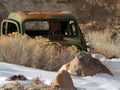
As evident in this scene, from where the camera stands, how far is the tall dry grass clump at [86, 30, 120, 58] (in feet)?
52.9

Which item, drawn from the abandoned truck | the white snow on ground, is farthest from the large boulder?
the abandoned truck

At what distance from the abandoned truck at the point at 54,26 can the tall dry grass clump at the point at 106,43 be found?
3227 millimetres

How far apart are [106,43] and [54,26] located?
5929 millimetres

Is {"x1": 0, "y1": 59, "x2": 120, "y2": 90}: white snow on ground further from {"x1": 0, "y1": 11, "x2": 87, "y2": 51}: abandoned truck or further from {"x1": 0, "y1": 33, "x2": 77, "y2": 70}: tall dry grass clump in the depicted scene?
{"x1": 0, "y1": 11, "x2": 87, "y2": 51}: abandoned truck

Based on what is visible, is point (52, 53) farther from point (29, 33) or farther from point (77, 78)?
point (29, 33)

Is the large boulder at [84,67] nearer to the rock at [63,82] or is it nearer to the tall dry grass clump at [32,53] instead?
the tall dry grass clump at [32,53]

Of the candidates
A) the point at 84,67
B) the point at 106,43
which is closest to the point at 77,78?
the point at 84,67

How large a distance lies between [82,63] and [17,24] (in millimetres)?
3821

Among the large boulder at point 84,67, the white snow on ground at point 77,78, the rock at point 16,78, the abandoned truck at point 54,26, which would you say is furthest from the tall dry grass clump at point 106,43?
the rock at point 16,78

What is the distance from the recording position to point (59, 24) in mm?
12539

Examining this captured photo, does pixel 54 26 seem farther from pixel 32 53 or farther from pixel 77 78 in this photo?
pixel 77 78

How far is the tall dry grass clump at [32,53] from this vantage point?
9445 millimetres

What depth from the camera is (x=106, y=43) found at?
18.2 meters

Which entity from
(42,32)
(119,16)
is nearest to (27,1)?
(119,16)
